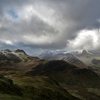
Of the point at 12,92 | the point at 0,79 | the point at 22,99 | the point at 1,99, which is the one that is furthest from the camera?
the point at 0,79

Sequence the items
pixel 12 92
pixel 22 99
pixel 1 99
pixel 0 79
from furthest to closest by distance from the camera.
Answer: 1. pixel 0 79
2. pixel 12 92
3. pixel 22 99
4. pixel 1 99

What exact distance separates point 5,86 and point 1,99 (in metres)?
39.5

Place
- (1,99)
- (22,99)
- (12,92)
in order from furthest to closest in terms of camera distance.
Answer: (12,92) → (22,99) → (1,99)

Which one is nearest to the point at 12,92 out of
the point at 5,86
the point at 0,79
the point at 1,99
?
the point at 5,86

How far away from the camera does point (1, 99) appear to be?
14500cm

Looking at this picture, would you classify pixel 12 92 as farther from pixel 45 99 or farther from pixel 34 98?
pixel 45 99

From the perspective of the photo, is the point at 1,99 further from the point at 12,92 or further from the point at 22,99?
the point at 12,92

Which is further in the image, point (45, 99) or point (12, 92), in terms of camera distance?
point (45, 99)

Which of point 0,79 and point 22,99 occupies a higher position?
point 0,79

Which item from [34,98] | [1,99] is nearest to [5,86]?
[34,98]

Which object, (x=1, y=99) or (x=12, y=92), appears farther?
(x=12, y=92)

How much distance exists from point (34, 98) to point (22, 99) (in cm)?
2305

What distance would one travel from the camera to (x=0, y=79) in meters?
195

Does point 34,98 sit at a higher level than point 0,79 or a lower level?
lower
